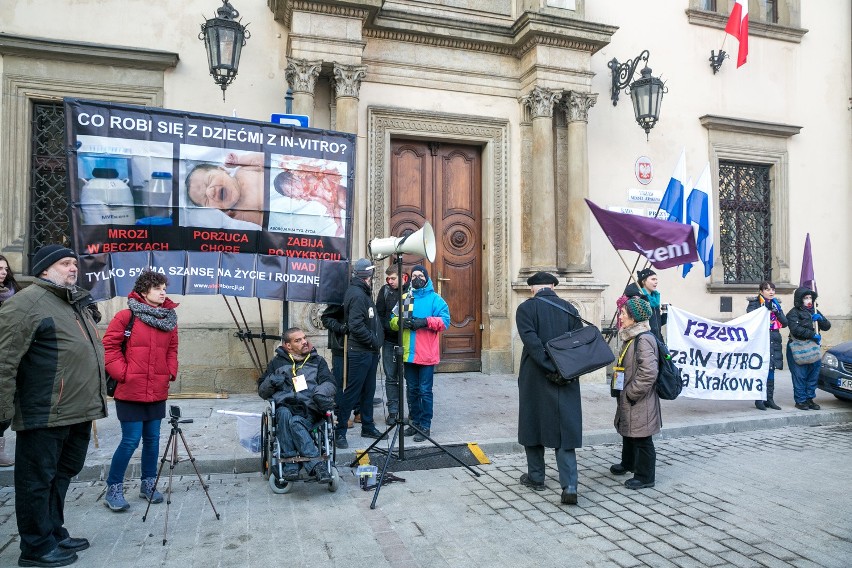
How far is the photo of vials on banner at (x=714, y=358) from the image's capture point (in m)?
8.38

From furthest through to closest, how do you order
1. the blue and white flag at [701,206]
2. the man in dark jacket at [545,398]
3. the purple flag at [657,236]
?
the blue and white flag at [701,206] < the purple flag at [657,236] < the man in dark jacket at [545,398]

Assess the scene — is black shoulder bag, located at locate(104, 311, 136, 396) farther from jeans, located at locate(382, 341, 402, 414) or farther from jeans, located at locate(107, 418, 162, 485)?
jeans, located at locate(382, 341, 402, 414)

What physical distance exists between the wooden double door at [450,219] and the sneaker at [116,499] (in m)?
6.33

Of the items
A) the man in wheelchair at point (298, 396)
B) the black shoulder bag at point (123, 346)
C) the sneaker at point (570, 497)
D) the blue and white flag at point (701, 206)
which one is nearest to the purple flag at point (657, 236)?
the blue and white flag at point (701, 206)

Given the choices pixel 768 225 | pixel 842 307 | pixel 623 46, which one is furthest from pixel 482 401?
pixel 842 307

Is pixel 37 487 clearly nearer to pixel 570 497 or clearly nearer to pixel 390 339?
pixel 570 497

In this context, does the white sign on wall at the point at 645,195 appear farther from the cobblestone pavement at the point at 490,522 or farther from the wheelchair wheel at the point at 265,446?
the wheelchair wheel at the point at 265,446

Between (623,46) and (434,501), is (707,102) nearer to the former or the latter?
(623,46)

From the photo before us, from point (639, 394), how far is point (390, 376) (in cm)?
295

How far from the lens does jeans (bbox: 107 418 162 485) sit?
15.8 ft

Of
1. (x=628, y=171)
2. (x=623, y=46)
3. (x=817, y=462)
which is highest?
(x=623, y=46)

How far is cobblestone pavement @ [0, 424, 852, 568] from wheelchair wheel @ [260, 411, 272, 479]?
0.17 meters

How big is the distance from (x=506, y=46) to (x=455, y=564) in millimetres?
9145

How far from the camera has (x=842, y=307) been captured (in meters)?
13.7
